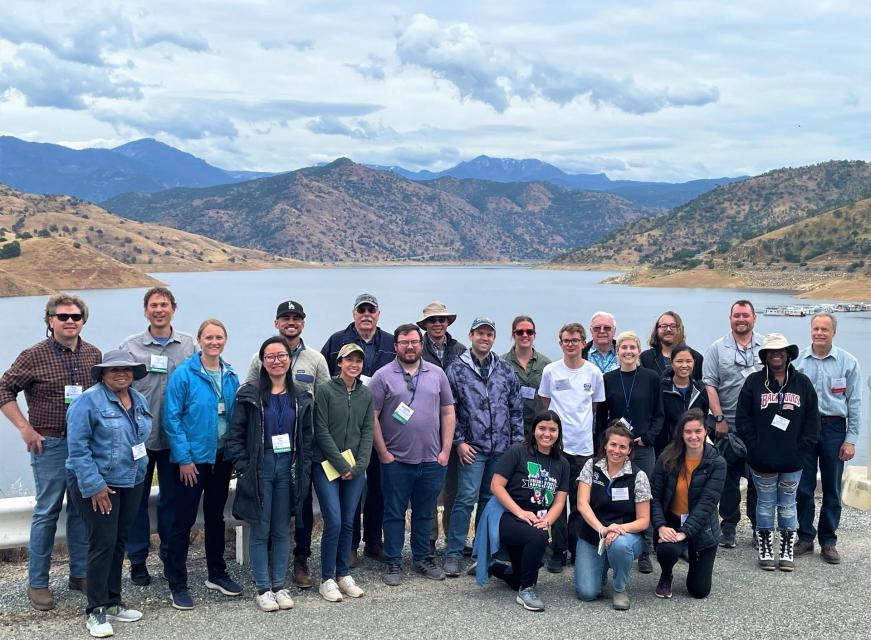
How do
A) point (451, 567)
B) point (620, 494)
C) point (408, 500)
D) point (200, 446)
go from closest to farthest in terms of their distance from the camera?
point (200, 446) < point (620, 494) < point (451, 567) < point (408, 500)

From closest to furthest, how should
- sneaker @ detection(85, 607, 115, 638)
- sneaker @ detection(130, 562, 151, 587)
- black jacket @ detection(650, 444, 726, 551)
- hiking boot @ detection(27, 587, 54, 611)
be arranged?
1. sneaker @ detection(85, 607, 115, 638)
2. hiking boot @ detection(27, 587, 54, 611)
3. sneaker @ detection(130, 562, 151, 587)
4. black jacket @ detection(650, 444, 726, 551)

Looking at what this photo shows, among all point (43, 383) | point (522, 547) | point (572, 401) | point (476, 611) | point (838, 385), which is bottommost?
point (476, 611)

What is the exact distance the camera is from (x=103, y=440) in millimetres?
4457

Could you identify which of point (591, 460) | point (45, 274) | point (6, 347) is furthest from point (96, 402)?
point (45, 274)

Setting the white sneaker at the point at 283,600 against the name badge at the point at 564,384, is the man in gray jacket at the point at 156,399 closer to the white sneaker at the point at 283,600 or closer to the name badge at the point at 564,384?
the white sneaker at the point at 283,600

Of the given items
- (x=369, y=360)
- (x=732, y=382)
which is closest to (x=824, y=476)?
(x=732, y=382)

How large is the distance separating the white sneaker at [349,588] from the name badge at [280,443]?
0.96 m

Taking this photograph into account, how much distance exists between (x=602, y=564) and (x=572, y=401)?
3.83ft

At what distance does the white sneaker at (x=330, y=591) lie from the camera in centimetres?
493

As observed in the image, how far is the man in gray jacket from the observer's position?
5.02 m

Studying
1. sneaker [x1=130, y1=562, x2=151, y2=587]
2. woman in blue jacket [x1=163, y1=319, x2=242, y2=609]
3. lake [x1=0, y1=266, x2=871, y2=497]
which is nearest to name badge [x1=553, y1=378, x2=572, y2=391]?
woman in blue jacket [x1=163, y1=319, x2=242, y2=609]

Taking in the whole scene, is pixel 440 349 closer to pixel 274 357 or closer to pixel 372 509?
pixel 372 509

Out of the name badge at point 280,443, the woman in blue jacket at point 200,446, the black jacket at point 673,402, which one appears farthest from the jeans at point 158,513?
the black jacket at point 673,402

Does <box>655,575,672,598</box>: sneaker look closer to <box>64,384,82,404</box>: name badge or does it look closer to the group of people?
the group of people
